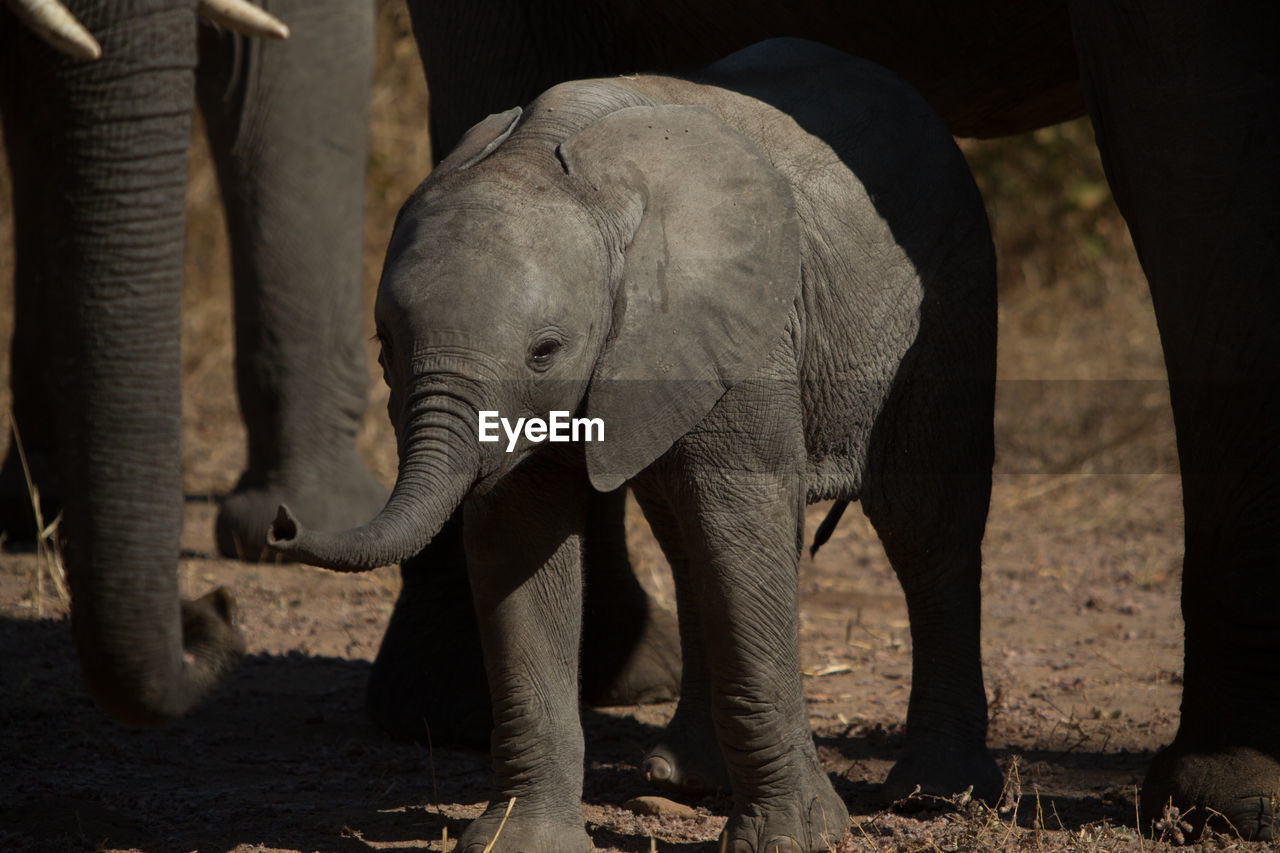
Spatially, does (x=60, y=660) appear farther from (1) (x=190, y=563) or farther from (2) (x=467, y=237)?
(2) (x=467, y=237)

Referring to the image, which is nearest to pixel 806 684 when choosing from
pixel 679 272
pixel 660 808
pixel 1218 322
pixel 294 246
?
pixel 660 808

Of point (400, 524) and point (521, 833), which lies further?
point (521, 833)

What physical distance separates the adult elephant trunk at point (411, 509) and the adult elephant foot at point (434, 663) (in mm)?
1201

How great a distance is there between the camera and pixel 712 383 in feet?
8.06

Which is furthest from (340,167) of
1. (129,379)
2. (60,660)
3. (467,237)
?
(467,237)

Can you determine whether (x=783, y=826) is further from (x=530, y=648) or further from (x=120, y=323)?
(x=120, y=323)

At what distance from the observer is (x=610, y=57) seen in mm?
3396

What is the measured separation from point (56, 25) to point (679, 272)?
44.4 inches

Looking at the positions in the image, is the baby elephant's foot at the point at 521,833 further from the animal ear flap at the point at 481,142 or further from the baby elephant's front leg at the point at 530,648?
the animal ear flap at the point at 481,142

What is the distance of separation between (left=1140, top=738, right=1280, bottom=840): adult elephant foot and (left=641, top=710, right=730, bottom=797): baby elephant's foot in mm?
768

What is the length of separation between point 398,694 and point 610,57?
1390 mm

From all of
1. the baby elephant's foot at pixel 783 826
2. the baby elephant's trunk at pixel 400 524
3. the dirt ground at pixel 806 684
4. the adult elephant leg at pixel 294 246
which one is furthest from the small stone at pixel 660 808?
the adult elephant leg at pixel 294 246

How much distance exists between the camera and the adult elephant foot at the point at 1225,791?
2621 mm

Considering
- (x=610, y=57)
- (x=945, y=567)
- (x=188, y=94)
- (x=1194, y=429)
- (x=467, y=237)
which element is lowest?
(x=945, y=567)
